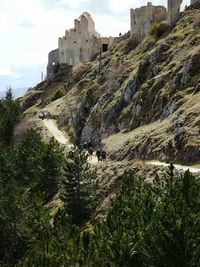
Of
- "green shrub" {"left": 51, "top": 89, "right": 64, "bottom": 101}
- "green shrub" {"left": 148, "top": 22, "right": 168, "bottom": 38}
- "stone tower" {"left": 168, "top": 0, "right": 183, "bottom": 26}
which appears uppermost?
"stone tower" {"left": 168, "top": 0, "right": 183, "bottom": 26}

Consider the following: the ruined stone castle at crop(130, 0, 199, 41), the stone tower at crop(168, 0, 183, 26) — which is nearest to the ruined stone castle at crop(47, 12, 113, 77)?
the ruined stone castle at crop(130, 0, 199, 41)

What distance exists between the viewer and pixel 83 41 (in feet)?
591

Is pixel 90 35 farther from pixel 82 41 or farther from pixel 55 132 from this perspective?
pixel 55 132

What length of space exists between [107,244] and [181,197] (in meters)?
6.10

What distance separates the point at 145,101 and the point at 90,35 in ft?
300

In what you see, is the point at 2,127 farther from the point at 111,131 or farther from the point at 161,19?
the point at 161,19

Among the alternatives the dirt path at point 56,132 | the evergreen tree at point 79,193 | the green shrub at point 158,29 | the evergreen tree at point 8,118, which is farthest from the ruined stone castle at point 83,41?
the evergreen tree at point 79,193

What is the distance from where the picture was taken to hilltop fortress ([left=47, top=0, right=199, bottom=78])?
134000mm

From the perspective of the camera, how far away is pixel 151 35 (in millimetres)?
121625

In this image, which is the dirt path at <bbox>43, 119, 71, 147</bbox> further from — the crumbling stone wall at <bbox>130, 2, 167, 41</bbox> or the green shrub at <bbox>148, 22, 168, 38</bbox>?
the crumbling stone wall at <bbox>130, 2, 167, 41</bbox>

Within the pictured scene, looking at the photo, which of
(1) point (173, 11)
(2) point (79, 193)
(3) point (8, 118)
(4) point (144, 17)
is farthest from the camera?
(4) point (144, 17)

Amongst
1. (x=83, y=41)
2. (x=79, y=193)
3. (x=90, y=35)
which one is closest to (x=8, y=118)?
(x=79, y=193)

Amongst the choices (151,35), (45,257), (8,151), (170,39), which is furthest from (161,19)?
(45,257)

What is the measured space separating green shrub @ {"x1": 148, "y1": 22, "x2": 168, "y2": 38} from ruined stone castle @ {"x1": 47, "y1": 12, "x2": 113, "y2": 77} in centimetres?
5059
